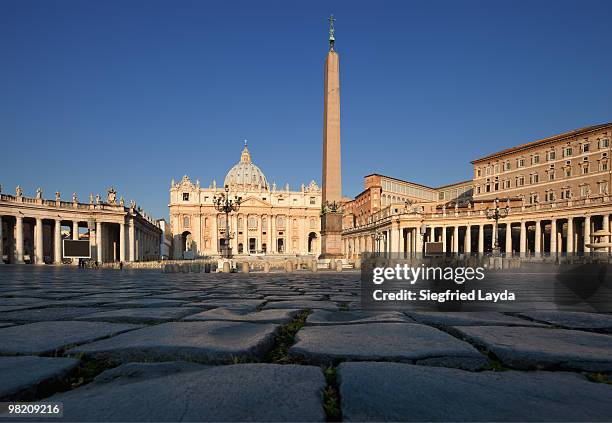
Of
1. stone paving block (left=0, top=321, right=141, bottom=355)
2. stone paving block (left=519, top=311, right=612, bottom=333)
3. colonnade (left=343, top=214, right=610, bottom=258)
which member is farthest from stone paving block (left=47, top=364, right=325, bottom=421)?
colonnade (left=343, top=214, right=610, bottom=258)

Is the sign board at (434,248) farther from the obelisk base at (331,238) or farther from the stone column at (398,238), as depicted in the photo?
the stone column at (398,238)

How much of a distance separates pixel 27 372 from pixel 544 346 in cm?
253

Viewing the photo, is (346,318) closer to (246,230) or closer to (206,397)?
(206,397)

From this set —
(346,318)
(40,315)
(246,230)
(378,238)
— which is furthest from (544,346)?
(246,230)

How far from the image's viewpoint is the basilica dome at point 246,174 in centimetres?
11800

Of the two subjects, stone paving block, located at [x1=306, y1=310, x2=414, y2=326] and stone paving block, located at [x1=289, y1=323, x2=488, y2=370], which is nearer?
stone paving block, located at [x1=289, y1=323, x2=488, y2=370]

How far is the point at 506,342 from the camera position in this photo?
2273 millimetres

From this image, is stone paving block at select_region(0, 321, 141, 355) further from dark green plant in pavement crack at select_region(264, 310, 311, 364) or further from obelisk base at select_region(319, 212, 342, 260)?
obelisk base at select_region(319, 212, 342, 260)

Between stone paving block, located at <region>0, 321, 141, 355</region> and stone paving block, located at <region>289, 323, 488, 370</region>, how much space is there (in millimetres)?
1298

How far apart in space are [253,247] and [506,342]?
3724 inches

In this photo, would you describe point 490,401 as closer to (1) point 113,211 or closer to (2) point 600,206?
(2) point 600,206

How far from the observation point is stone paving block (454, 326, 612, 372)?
1.85 metres

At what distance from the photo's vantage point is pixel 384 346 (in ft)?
7.13

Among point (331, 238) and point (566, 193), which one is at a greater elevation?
point (566, 193)
